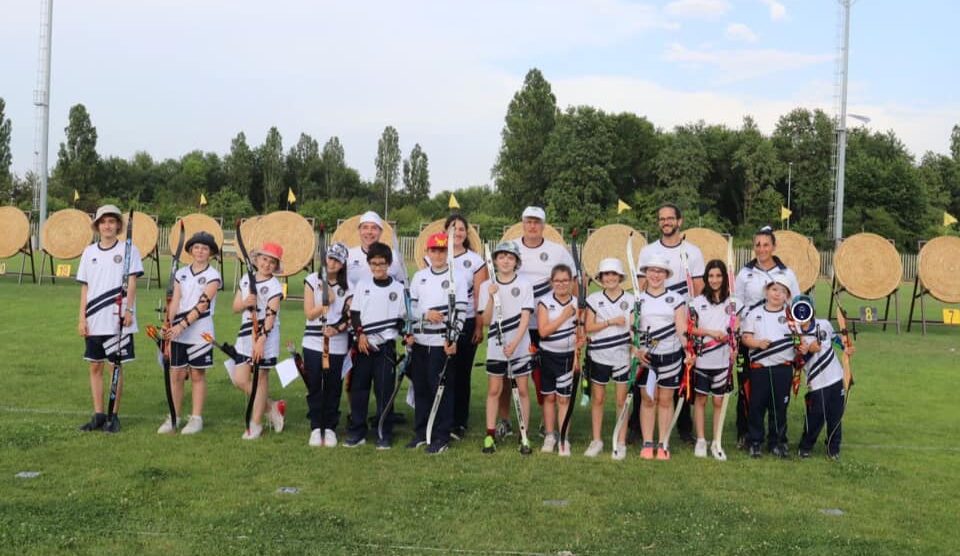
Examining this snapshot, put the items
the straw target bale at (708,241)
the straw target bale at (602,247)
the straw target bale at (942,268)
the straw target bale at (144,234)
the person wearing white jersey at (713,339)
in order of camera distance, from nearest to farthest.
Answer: the person wearing white jersey at (713,339) → the straw target bale at (708,241) → the straw target bale at (602,247) → the straw target bale at (942,268) → the straw target bale at (144,234)

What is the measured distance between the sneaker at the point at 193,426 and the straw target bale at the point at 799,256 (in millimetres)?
11576

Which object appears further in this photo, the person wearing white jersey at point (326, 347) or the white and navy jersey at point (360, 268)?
the white and navy jersey at point (360, 268)

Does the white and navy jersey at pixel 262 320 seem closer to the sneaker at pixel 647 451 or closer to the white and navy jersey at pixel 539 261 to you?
the white and navy jersey at pixel 539 261

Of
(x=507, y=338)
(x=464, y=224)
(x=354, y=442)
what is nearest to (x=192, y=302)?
(x=354, y=442)

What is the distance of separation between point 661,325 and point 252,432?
3324 mm

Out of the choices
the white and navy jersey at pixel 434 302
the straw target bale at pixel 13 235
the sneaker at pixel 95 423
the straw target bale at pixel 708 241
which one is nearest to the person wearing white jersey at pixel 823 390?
the white and navy jersey at pixel 434 302

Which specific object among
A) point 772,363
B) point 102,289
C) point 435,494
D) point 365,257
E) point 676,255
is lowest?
point 435,494

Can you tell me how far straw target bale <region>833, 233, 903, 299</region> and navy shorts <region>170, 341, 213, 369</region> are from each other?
40.7 feet

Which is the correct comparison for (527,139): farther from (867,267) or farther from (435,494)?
(435,494)

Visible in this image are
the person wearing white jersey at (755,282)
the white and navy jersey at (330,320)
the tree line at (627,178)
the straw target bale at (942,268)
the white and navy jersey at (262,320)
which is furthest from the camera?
the tree line at (627,178)

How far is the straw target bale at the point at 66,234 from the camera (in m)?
18.6

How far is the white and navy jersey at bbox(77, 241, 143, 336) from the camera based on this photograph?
21.2 ft

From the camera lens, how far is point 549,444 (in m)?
6.19

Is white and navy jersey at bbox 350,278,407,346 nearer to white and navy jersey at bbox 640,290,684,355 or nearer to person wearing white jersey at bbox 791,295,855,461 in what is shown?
white and navy jersey at bbox 640,290,684,355
